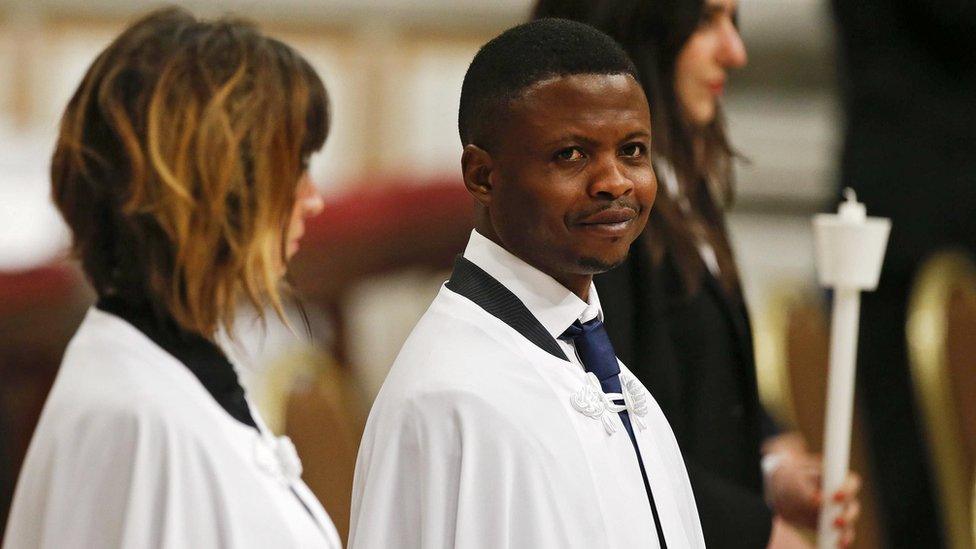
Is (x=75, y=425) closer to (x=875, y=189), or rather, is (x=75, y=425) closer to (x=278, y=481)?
(x=278, y=481)

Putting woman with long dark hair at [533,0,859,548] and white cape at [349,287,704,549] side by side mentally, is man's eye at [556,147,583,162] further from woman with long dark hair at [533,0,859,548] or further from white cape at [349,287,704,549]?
woman with long dark hair at [533,0,859,548]

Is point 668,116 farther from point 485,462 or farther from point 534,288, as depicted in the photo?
point 485,462

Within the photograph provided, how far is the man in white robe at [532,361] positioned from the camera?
1033 mm

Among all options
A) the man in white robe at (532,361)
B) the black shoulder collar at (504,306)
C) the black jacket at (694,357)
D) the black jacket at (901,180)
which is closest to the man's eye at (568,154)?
the man in white robe at (532,361)

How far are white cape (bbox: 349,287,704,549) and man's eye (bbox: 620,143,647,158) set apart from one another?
16 centimetres

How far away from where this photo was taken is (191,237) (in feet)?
5.23

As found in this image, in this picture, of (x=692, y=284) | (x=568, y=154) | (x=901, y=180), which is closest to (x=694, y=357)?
(x=692, y=284)

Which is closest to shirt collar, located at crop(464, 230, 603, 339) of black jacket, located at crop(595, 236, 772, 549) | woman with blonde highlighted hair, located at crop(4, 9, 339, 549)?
black jacket, located at crop(595, 236, 772, 549)

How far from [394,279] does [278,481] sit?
1739 millimetres

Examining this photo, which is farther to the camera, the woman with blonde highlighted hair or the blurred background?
the blurred background

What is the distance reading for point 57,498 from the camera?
4.82 ft

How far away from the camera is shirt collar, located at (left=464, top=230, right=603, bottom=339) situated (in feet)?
3.67

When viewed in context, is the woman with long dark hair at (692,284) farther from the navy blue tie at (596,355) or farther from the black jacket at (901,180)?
the black jacket at (901,180)

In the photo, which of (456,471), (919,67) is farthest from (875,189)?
(456,471)
